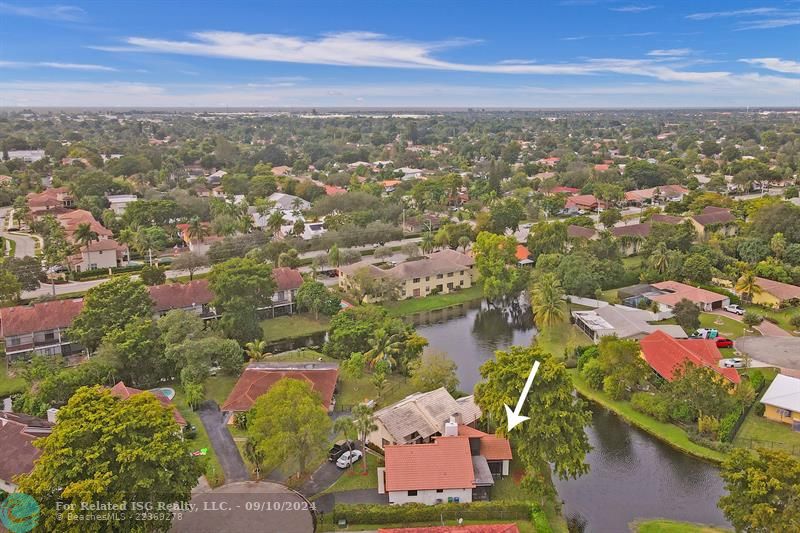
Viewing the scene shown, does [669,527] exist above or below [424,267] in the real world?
below

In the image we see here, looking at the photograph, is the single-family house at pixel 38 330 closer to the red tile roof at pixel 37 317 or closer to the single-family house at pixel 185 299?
the red tile roof at pixel 37 317

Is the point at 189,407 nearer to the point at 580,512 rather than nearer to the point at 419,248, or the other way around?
the point at 580,512

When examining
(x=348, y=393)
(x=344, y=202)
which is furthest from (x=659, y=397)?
(x=344, y=202)

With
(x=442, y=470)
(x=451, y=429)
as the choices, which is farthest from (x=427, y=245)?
(x=442, y=470)

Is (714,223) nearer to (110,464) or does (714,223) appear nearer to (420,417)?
(420,417)

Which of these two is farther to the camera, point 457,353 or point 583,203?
point 583,203

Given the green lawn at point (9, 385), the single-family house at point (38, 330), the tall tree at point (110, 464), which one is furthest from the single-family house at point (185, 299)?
the tall tree at point (110, 464)

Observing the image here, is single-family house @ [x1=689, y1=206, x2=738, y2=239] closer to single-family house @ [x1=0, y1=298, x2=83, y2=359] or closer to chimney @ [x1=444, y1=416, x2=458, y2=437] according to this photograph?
chimney @ [x1=444, y1=416, x2=458, y2=437]
